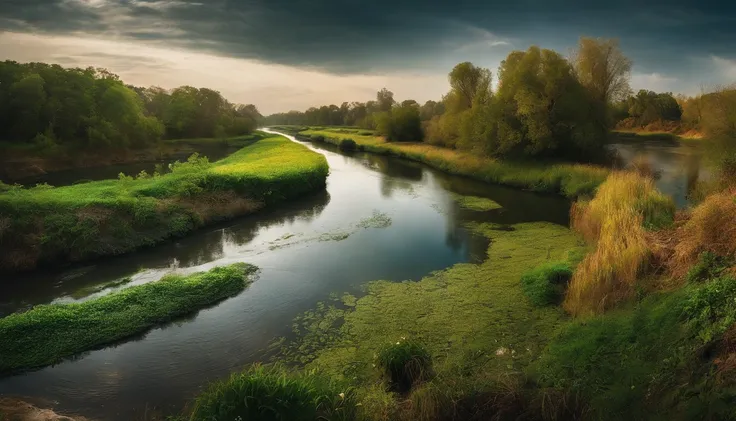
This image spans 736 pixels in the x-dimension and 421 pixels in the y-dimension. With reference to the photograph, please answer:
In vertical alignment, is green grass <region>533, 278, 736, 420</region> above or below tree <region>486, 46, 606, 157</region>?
below

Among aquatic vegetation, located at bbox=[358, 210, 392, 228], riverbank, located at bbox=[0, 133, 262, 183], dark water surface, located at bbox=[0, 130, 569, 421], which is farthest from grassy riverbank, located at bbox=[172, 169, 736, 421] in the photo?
riverbank, located at bbox=[0, 133, 262, 183]

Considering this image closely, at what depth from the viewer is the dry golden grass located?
9.05 metres

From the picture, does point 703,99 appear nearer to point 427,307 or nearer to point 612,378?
point 427,307

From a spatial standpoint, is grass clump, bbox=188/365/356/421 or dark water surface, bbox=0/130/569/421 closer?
grass clump, bbox=188/365/356/421

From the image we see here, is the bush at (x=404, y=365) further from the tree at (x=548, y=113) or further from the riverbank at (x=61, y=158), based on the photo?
the riverbank at (x=61, y=158)

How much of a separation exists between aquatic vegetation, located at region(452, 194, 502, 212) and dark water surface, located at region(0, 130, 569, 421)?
0.65 meters

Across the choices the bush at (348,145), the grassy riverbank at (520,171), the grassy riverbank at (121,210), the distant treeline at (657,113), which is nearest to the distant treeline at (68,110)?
the bush at (348,145)

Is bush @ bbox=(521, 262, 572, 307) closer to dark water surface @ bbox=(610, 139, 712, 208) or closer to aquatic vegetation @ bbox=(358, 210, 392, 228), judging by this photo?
aquatic vegetation @ bbox=(358, 210, 392, 228)

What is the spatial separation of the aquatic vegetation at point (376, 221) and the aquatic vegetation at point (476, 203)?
224 inches

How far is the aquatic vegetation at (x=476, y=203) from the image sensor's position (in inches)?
1053

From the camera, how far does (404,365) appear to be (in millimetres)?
8570

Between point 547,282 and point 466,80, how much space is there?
4330cm

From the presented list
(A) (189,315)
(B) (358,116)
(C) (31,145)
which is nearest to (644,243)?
(A) (189,315)

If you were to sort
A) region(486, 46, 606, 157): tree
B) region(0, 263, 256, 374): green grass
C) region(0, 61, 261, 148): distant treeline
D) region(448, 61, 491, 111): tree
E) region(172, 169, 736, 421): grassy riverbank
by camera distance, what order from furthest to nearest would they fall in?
1. region(448, 61, 491, 111): tree
2. region(0, 61, 261, 148): distant treeline
3. region(486, 46, 606, 157): tree
4. region(0, 263, 256, 374): green grass
5. region(172, 169, 736, 421): grassy riverbank
